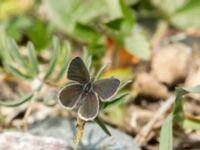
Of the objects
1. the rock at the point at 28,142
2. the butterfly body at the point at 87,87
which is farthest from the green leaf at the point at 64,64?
the butterfly body at the point at 87,87

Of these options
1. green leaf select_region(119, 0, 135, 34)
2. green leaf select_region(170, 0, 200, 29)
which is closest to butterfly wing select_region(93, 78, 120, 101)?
green leaf select_region(119, 0, 135, 34)

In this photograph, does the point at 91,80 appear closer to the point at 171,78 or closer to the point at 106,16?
the point at 171,78

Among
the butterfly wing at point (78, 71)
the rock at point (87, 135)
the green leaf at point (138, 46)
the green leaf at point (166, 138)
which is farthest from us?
the green leaf at point (138, 46)

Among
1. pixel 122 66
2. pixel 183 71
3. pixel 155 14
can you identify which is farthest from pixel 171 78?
pixel 155 14

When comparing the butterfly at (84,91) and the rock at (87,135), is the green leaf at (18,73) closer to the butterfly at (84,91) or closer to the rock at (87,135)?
the rock at (87,135)

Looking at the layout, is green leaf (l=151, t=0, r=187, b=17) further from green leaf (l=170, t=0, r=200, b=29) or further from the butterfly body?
the butterfly body

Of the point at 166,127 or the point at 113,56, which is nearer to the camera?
the point at 166,127
